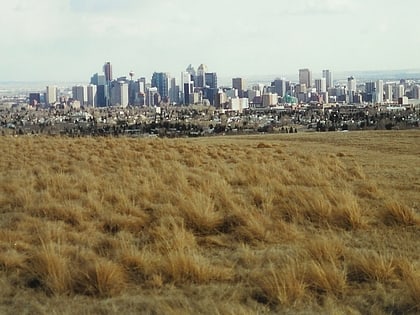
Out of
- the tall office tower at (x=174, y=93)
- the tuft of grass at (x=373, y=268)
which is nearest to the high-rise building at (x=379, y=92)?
the tall office tower at (x=174, y=93)

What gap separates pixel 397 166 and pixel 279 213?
856cm

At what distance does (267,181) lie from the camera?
13148 mm

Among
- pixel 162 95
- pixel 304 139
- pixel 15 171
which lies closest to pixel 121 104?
pixel 162 95

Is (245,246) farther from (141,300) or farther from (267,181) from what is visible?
(267,181)

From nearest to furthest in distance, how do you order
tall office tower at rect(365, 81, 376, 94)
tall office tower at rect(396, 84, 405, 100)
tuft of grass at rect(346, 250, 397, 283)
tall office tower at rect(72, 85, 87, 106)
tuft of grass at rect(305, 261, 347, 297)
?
tuft of grass at rect(305, 261, 347, 297) → tuft of grass at rect(346, 250, 397, 283) → tall office tower at rect(396, 84, 405, 100) → tall office tower at rect(365, 81, 376, 94) → tall office tower at rect(72, 85, 87, 106)

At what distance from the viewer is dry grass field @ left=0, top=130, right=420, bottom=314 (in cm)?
578

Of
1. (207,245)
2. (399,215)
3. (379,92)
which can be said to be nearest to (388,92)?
(379,92)

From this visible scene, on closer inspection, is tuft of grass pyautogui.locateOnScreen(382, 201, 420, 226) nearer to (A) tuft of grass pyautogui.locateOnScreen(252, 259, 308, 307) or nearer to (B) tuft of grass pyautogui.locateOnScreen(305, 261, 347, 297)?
(B) tuft of grass pyautogui.locateOnScreen(305, 261, 347, 297)

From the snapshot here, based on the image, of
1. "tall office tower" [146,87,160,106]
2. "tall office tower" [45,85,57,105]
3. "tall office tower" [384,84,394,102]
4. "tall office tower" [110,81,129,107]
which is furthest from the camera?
"tall office tower" [45,85,57,105]

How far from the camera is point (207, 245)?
796 centimetres

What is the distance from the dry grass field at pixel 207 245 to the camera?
5.78 metres

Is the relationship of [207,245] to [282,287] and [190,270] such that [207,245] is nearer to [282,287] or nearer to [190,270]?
[190,270]

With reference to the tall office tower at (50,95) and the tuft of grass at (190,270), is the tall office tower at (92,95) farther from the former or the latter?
the tuft of grass at (190,270)

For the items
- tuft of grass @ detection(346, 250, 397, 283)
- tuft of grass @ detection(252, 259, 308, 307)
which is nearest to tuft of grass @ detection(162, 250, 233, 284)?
tuft of grass @ detection(252, 259, 308, 307)
